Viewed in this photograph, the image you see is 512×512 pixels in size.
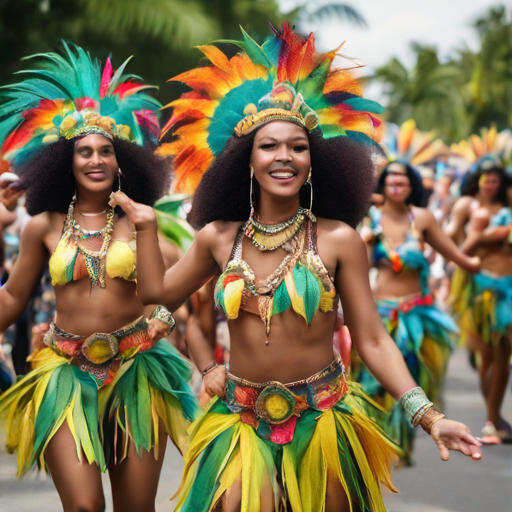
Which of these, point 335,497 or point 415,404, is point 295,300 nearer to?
point 415,404

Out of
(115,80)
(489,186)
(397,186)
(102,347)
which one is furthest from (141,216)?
(489,186)

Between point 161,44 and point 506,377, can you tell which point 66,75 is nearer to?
point 506,377

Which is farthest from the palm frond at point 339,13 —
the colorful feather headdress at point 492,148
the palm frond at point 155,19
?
the colorful feather headdress at point 492,148

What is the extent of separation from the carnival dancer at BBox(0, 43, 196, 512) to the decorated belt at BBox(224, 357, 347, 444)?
748mm

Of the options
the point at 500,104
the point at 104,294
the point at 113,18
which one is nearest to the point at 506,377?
the point at 104,294

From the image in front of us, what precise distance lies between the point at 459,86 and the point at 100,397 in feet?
149

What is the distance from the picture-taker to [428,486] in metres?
6.73

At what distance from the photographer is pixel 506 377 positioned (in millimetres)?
8125

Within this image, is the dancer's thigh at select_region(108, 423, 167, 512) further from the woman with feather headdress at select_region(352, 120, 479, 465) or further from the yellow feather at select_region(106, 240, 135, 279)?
the woman with feather headdress at select_region(352, 120, 479, 465)

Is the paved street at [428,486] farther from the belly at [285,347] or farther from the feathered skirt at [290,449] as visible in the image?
the belly at [285,347]

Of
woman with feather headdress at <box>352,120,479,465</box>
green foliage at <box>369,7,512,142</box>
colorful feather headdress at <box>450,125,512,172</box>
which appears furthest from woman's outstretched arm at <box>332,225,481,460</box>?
green foliage at <box>369,7,512,142</box>

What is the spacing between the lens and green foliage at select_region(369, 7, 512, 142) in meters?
41.3

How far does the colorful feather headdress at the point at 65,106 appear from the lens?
498cm

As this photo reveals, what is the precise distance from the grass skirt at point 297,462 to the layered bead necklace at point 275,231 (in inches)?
27.3
